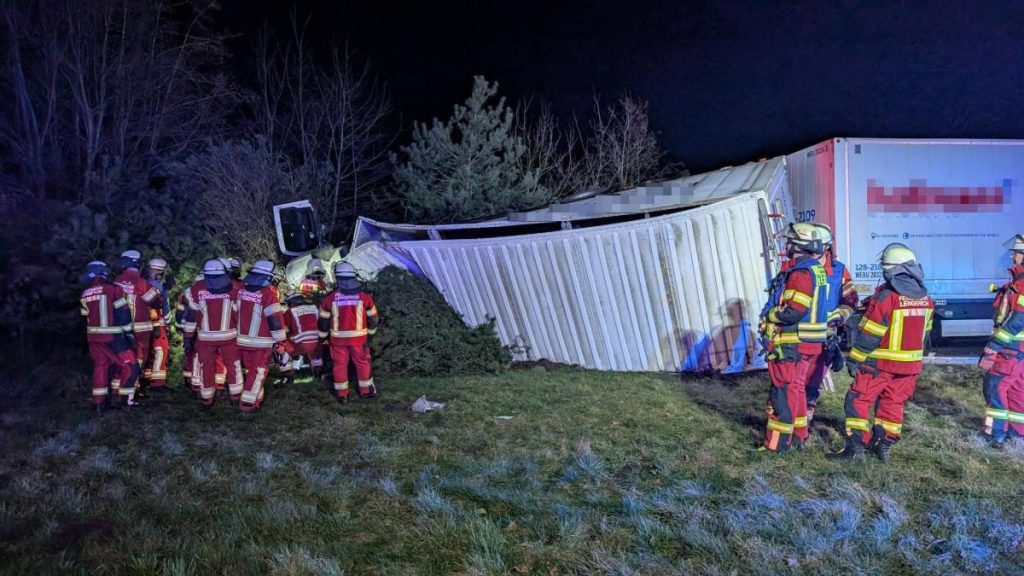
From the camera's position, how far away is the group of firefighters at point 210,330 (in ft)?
23.1

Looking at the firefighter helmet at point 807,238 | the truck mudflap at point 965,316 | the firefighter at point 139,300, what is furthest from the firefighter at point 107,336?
the truck mudflap at point 965,316

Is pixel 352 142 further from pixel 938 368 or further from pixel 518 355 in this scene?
pixel 938 368

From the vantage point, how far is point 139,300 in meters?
7.60

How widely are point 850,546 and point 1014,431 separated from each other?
11.1 feet

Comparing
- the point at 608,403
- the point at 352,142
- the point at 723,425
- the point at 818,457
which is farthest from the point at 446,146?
the point at 818,457

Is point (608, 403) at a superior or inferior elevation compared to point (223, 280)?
inferior

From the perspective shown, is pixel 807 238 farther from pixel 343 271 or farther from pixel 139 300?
pixel 139 300

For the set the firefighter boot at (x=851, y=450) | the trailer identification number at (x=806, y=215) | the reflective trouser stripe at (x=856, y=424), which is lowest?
the firefighter boot at (x=851, y=450)

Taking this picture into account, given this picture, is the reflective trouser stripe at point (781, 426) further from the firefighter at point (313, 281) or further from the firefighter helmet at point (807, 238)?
the firefighter at point (313, 281)

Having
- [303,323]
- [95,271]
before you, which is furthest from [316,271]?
[95,271]

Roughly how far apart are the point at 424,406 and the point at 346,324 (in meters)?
1.29

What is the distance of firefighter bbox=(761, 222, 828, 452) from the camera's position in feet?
16.4

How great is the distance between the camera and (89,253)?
10.8 meters

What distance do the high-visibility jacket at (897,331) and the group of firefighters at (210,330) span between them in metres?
4.98
